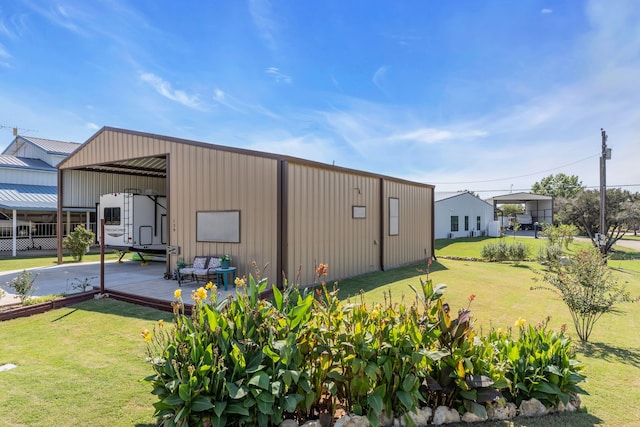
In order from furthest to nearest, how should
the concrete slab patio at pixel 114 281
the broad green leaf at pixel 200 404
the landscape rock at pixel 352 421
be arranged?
1. the concrete slab patio at pixel 114 281
2. the landscape rock at pixel 352 421
3. the broad green leaf at pixel 200 404

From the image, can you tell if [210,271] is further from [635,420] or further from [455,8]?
[455,8]

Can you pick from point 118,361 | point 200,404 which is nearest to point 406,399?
point 200,404

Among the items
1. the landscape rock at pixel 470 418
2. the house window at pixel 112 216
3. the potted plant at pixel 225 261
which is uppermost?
the house window at pixel 112 216

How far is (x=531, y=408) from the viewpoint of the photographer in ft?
9.70

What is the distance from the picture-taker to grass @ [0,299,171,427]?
2984 millimetres

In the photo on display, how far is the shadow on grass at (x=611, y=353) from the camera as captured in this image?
4310 mm

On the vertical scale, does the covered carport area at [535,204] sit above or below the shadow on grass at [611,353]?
above

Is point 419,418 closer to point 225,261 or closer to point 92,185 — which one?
point 225,261

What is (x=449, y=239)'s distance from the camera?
2552cm

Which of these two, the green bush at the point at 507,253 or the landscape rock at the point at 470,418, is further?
the green bush at the point at 507,253

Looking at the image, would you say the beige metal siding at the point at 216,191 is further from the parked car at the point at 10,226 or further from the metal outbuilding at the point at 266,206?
the parked car at the point at 10,226

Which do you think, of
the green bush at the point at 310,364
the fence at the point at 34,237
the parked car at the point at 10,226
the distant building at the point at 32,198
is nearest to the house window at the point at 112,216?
the distant building at the point at 32,198

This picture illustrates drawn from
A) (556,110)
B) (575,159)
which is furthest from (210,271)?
(575,159)

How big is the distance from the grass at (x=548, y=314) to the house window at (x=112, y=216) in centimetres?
865
